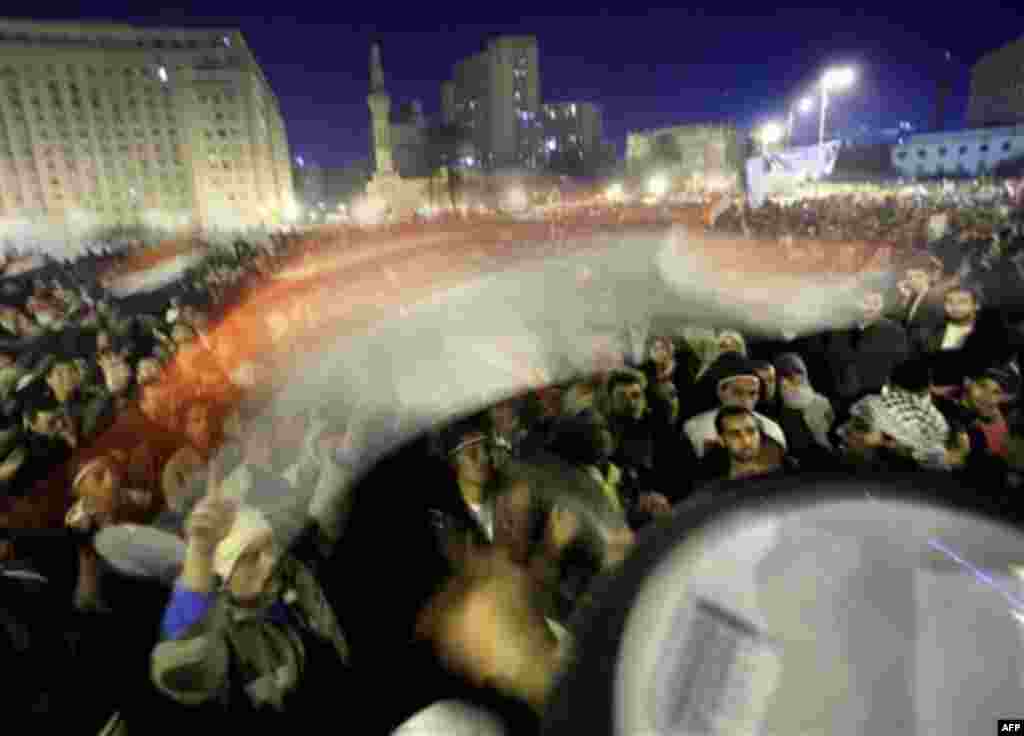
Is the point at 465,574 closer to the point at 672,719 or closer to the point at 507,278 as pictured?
the point at 672,719

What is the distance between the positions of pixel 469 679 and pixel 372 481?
1445 mm

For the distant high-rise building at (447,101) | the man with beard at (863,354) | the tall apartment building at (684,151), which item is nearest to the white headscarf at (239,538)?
the man with beard at (863,354)

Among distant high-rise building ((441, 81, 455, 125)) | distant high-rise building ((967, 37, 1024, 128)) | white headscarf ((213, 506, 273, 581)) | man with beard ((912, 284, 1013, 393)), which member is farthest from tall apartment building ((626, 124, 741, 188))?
white headscarf ((213, 506, 273, 581))

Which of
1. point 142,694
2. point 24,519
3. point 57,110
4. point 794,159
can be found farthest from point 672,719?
point 57,110

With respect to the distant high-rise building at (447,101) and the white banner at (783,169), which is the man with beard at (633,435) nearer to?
the white banner at (783,169)

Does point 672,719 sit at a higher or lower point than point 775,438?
higher

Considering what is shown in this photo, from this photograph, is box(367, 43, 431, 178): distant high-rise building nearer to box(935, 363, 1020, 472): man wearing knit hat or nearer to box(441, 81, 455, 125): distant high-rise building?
box(441, 81, 455, 125): distant high-rise building

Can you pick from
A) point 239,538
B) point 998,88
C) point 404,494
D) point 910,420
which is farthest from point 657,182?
point 239,538

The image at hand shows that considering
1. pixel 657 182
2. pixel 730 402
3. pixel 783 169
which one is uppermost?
pixel 657 182

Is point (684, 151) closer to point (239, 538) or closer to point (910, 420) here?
point (910, 420)

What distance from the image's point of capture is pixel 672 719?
0.84m

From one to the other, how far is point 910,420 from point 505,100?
60.6 ft

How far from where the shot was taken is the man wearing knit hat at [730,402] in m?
2.78

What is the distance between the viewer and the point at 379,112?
3506 cm
